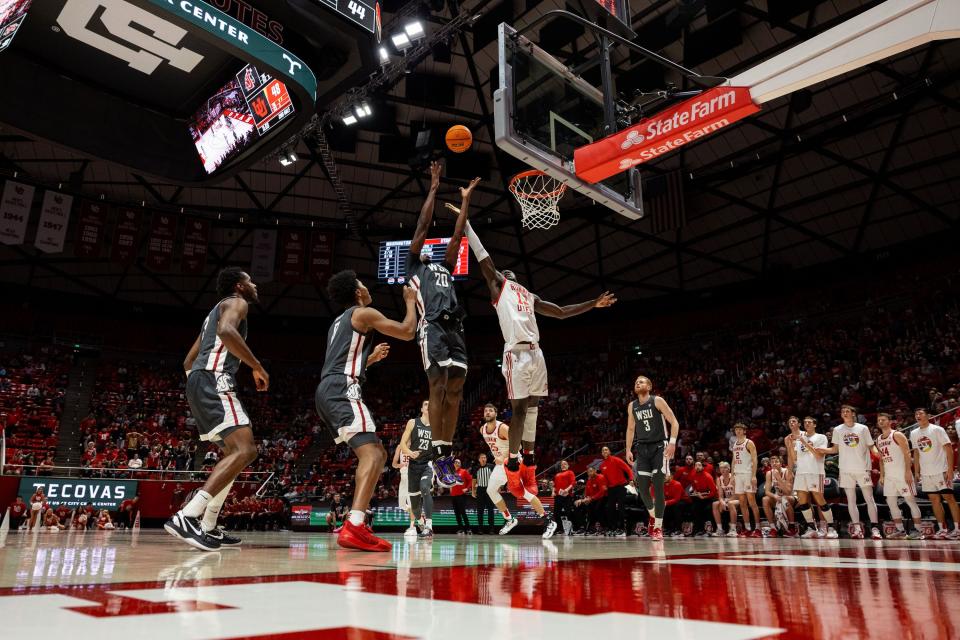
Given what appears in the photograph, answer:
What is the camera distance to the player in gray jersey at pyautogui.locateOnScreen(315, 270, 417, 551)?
14.6 feet

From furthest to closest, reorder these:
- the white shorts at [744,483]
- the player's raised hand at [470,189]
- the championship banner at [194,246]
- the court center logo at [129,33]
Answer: the championship banner at [194,246]
the white shorts at [744,483]
the court center logo at [129,33]
the player's raised hand at [470,189]

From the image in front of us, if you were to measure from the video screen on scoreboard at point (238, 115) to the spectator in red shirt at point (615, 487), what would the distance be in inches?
317

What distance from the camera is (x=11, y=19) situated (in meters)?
6.76

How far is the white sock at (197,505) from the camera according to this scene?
4.36 m

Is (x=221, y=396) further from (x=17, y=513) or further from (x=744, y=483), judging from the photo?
(x=17, y=513)

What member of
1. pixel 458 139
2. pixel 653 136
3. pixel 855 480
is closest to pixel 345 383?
pixel 653 136

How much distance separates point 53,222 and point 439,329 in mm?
18185

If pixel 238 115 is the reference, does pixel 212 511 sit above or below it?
below

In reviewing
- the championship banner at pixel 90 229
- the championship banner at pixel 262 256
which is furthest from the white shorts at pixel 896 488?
the championship banner at pixel 90 229

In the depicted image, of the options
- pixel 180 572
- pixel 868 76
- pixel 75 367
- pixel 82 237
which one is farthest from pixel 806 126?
pixel 75 367

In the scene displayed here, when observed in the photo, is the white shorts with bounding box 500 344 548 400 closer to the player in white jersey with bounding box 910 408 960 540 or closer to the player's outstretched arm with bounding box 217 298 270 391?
the player's outstretched arm with bounding box 217 298 270 391

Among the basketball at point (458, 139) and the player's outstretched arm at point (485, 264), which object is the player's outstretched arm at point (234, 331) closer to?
the player's outstretched arm at point (485, 264)

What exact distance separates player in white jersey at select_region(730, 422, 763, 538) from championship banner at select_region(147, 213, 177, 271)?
17852mm

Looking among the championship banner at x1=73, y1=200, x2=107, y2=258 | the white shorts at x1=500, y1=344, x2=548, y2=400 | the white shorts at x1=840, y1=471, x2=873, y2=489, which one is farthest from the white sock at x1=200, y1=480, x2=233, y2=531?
the championship banner at x1=73, y1=200, x2=107, y2=258
